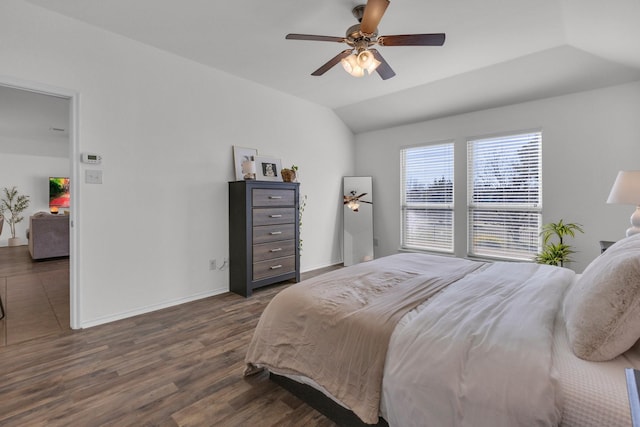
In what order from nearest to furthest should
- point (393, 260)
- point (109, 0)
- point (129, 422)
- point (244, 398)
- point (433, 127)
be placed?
point (129, 422)
point (244, 398)
point (109, 0)
point (393, 260)
point (433, 127)

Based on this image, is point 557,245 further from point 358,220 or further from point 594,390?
point 594,390

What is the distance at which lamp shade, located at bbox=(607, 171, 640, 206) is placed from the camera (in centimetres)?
251

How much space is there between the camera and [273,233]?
12.6 feet

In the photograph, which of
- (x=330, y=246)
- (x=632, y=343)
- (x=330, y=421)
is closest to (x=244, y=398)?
(x=330, y=421)

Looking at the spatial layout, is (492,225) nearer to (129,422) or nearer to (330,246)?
(330,246)

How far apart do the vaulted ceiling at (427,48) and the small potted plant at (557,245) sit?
5.24 feet

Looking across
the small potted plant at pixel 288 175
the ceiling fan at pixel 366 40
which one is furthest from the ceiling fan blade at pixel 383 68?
the small potted plant at pixel 288 175

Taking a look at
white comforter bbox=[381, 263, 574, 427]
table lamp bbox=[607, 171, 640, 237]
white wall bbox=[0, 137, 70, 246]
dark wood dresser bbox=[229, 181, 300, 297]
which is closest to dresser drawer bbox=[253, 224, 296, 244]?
dark wood dresser bbox=[229, 181, 300, 297]

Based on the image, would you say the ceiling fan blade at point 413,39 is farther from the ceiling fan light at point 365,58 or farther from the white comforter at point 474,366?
the white comforter at point 474,366

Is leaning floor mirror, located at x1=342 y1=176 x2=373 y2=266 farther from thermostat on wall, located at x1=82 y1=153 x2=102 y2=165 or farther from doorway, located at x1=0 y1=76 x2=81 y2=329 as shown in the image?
doorway, located at x1=0 y1=76 x2=81 y2=329

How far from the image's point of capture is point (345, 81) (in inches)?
155

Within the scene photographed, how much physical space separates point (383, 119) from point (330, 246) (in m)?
2.31

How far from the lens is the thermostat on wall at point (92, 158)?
269cm

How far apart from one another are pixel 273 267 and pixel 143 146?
1.98m
